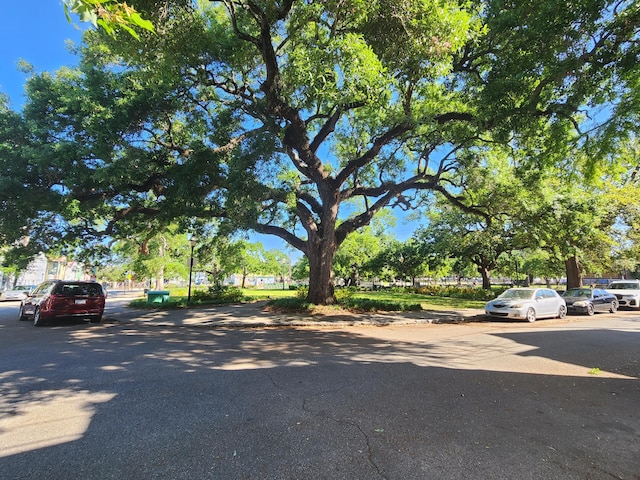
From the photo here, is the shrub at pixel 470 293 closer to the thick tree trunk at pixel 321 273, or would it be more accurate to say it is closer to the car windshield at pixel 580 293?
the car windshield at pixel 580 293

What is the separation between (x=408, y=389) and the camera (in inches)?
→ 198

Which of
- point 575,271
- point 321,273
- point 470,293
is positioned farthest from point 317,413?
point 470,293

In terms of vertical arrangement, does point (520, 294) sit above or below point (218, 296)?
above

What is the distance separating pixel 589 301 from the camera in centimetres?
1777

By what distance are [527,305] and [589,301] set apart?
6494 millimetres

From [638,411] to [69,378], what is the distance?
853 cm

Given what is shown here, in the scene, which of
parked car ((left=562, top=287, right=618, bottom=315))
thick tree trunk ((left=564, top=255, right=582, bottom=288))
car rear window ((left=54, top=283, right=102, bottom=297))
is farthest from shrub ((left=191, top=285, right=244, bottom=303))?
thick tree trunk ((left=564, top=255, right=582, bottom=288))

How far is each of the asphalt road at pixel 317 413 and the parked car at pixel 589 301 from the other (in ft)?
37.5

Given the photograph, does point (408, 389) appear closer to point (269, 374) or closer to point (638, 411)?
point (269, 374)

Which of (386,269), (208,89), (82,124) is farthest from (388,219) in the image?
(82,124)

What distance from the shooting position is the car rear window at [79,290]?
12.7 metres

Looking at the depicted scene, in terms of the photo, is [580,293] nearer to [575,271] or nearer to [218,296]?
[575,271]

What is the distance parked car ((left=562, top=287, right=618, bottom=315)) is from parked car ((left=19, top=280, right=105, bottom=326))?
23166 mm

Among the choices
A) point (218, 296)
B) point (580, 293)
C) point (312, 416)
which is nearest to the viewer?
point (312, 416)
